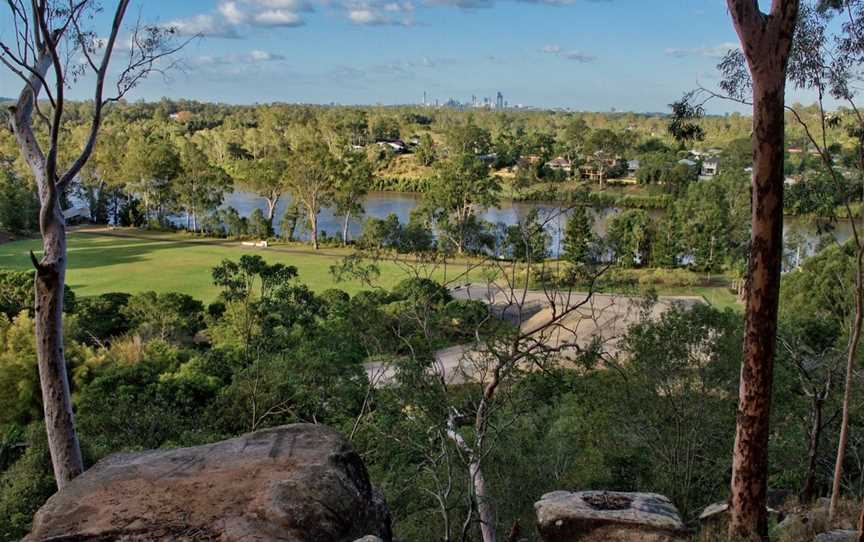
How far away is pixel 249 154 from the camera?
70188 millimetres

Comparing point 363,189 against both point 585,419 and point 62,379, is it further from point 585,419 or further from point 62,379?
point 62,379

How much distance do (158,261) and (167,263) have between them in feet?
2.48

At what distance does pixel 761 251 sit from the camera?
6.00m

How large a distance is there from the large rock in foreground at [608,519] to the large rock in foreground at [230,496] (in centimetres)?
147

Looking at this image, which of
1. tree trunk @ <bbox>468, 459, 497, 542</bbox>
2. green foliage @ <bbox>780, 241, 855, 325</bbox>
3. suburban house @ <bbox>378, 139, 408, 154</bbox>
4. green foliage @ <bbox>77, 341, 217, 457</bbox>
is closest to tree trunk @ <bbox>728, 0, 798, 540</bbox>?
tree trunk @ <bbox>468, 459, 497, 542</bbox>

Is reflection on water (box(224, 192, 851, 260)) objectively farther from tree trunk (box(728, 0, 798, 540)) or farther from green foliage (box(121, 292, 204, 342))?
tree trunk (box(728, 0, 798, 540))

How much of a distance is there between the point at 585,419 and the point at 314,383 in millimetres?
4679

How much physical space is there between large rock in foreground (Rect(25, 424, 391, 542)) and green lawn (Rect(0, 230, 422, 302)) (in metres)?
23.5

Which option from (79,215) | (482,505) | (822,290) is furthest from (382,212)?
(482,505)

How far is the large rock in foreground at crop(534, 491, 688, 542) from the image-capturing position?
6102 mm

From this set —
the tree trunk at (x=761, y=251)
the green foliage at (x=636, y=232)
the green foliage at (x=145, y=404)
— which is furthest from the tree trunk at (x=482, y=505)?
the green foliage at (x=636, y=232)

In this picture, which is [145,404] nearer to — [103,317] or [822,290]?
[103,317]

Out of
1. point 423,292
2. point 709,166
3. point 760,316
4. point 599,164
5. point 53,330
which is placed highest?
point 599,164

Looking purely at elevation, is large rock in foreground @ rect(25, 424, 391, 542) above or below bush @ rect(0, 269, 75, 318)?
above
